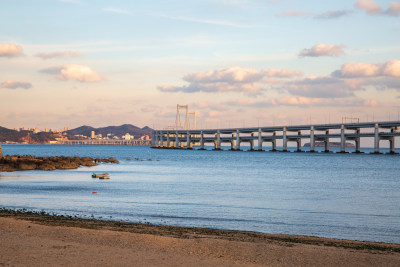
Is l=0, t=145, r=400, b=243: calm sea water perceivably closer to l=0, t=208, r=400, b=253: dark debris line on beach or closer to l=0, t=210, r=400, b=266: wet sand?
l=0, t=208, r=400, b=253: dark debris line on beach

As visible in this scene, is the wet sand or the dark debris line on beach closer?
the wet sand

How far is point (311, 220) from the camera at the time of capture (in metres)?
22.7

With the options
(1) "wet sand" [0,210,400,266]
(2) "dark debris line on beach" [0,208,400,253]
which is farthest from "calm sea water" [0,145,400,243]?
(1) "wet sand" [0,210,400,266]

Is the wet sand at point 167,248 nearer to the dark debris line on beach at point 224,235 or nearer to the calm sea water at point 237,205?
the dark debris line on beach at point 224,235

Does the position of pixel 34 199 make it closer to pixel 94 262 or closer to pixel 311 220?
pixel 311 220

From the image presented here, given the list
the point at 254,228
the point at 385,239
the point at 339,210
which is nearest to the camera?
the point at 385,239

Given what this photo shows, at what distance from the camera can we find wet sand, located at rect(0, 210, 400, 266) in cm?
1215

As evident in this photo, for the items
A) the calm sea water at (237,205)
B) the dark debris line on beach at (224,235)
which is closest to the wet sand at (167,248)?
the dark debris line on beach at (224,235)

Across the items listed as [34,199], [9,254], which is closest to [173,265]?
[9,254]

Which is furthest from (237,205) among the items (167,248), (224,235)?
(167,248)

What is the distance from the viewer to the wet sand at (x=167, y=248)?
1215 centimetres

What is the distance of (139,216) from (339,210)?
1168 centimetres

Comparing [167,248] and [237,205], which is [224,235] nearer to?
[167,248]

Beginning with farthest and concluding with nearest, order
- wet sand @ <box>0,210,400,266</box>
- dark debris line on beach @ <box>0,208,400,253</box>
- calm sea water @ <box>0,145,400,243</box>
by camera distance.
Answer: calm sea water @ <box>0,145,400,243</box>, dark debris line on beach @ <box>0,208,400,253</box>, wet sand @ <box>0,210,400,266</box>
